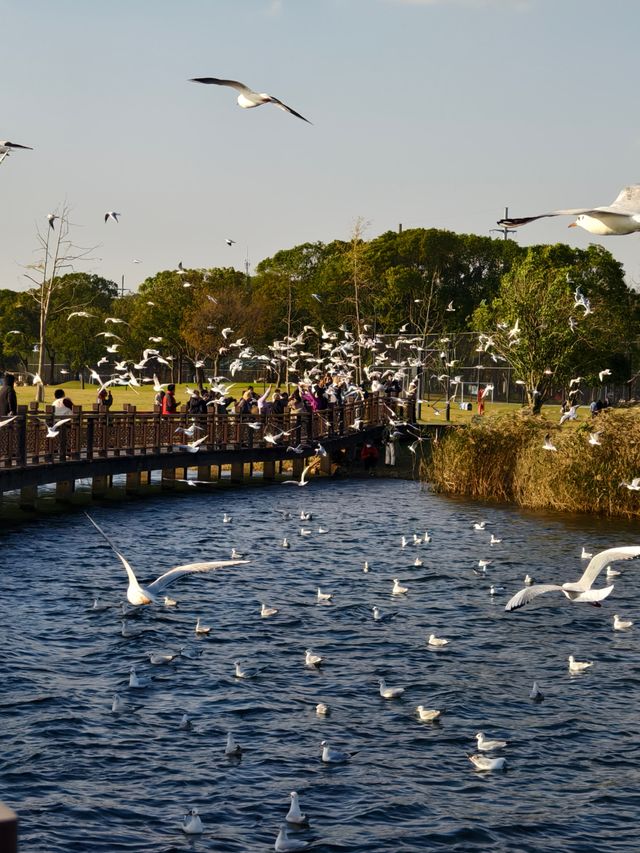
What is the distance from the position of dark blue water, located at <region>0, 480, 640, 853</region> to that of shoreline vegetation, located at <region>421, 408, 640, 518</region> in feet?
26.0

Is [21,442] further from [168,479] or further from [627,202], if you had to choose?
[627,202]

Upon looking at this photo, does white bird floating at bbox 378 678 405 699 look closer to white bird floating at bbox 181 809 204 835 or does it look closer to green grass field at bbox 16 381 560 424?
white bird floating at bbox 181 809 204 835

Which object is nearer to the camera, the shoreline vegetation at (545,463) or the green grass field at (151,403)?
the shoreline vegetation at (545,463)

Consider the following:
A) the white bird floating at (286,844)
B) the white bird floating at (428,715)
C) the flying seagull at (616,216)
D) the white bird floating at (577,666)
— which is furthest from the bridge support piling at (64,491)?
the flying seagull at (616,216)

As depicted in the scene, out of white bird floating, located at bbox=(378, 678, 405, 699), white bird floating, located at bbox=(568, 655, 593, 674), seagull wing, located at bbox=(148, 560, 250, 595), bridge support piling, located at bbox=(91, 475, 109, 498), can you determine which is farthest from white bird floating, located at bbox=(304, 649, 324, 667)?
bridge support piling, located at bbox=(91, 475, 109, 498)

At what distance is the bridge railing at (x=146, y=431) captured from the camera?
30656 millimetres

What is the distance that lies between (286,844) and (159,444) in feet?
88.4

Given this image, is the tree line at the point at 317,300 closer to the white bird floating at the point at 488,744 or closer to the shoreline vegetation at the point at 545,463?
the shoreline vegetation at the point at 545,463

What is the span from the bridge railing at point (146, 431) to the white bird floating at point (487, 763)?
59.5ft

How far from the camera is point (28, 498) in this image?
33625 millimetres

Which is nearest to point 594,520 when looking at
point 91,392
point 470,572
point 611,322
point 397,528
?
point 397,528

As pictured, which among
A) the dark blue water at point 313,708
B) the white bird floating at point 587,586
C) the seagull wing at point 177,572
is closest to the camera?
the dark blue water at point 313,708

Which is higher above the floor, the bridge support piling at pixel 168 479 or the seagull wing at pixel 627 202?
the seagull wing at pixel 627 202

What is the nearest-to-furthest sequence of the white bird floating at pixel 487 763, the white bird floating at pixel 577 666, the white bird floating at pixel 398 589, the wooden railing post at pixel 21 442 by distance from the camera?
the white bird floating at pixel 487 763
the white bird floating at pixel 577 666
the white bird floating at pixel 398 589
the wooden railing post at pixel 21 442
